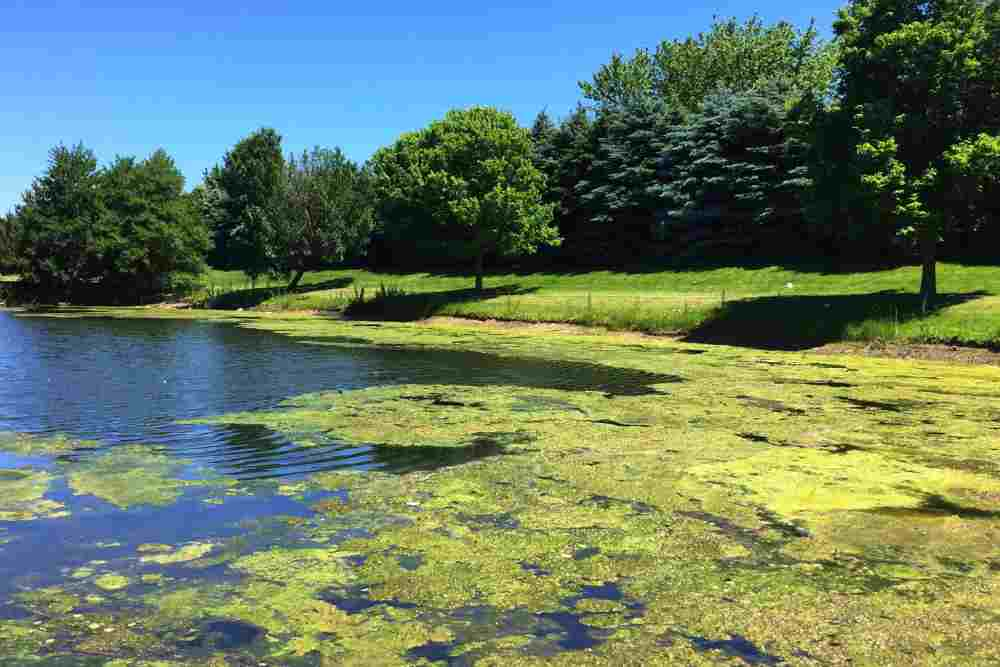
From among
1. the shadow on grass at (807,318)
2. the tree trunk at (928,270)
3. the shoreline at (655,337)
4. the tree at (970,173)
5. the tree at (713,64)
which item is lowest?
the shoreline at (655,337)

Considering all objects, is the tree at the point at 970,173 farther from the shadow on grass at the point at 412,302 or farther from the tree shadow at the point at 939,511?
the shadow on grass at the point at 412,302

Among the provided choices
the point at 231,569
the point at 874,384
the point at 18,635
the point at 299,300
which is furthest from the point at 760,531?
the point at 299,300

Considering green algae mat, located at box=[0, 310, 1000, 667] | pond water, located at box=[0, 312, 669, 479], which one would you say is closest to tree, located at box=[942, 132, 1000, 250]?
green algae mat, located at box=[0, 310, 1000, 667]

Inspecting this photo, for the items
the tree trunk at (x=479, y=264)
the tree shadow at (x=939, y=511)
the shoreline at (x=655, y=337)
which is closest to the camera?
the tree shadow at (x=939, y=511)

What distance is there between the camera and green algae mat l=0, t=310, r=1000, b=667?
6332 millimetres

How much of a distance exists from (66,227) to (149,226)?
6.73m

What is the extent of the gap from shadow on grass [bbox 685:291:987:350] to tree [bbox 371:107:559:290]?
16372 mm

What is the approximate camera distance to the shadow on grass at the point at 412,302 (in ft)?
154

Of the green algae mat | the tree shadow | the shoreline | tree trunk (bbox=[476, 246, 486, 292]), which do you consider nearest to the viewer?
the green algae mat

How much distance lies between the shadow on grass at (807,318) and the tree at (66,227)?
176ft

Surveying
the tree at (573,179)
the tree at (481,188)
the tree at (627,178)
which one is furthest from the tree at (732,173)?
the tree at (481,188)

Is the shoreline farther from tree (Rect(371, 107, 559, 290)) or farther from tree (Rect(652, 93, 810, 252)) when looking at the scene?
tree (Rect(652, 93, 810, 252))

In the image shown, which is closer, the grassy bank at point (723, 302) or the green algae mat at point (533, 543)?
the green algae mat at point (533, 543)

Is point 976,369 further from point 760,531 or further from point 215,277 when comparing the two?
point 215,277
